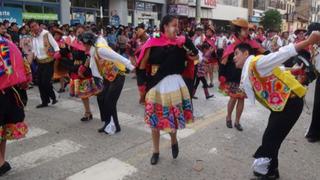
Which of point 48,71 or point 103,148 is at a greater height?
point 48,71

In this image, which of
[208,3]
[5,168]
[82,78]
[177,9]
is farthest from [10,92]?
[208,3]

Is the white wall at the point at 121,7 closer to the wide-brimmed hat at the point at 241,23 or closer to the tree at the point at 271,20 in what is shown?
the wide-brimmed hat at the point at 241,23

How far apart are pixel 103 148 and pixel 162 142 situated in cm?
88

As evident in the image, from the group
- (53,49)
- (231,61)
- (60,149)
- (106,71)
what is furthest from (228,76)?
→ (53,49)

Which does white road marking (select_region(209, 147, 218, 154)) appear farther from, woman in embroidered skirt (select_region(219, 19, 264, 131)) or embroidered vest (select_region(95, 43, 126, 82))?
embroidered vest (select_region(95, 43, 126, 82))

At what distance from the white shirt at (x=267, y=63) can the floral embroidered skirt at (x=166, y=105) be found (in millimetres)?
954

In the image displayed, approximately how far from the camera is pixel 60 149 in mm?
5461

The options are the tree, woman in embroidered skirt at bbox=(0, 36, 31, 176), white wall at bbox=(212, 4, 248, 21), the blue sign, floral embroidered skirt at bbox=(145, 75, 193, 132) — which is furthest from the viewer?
the tree

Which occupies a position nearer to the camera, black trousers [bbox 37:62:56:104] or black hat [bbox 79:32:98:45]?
black hat [bbox 79:32:98:45]

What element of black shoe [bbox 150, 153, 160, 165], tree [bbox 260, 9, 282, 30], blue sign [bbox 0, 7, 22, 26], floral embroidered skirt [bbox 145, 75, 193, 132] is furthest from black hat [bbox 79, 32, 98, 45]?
tree [bbox 260, 9, 282, 30]

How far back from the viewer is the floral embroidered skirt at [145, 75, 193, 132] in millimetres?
4609

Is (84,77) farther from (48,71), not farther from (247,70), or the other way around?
(247,70)

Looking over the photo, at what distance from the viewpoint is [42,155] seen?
5.21 meters

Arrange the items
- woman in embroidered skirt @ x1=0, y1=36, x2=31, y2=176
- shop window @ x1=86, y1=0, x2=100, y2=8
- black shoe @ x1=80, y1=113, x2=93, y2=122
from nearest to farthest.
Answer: woman in embroidered skirt @ x1=0, y1=36, x2=31, y2=176 < black shoe @ x1=80, y1=113, x2=93, y2=122 < shop window @ x1=86, y1=0, x2=100, y2=8
